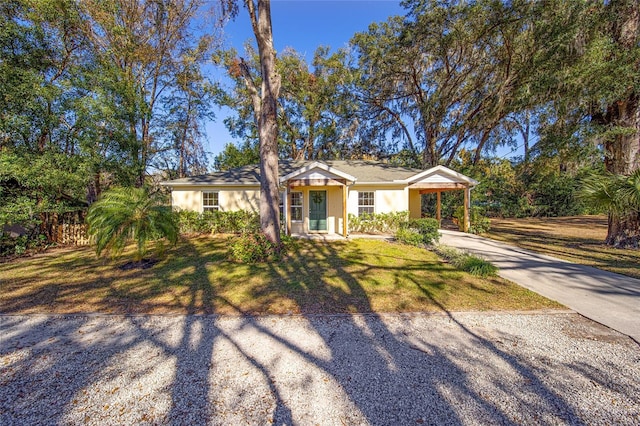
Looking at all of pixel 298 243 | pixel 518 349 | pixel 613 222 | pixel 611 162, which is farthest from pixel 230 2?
pixel 613 222

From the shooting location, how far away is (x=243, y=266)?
276 inches

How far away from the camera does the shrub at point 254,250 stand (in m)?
7.49

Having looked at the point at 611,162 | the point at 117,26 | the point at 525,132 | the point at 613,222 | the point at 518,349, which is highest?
the point at 117,26

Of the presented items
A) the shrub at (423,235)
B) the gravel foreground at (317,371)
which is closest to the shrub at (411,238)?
the shrub at (423,235)

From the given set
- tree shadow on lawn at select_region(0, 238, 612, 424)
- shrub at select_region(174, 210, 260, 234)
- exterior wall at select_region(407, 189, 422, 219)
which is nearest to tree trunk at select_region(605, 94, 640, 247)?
exterior wall at select_region(407, 189, 422, 219)

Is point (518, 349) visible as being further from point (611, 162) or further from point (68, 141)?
point (68, 141)

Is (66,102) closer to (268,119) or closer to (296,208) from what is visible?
(268,119)

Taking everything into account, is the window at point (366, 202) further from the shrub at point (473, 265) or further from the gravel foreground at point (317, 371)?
the gravel foreground at point (317, 371)

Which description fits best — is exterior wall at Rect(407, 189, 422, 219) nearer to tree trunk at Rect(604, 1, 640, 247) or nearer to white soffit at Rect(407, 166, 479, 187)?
white soffit at Rect(407, 166, 479, 187)

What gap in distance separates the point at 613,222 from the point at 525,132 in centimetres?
1639

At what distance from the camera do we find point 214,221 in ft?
40.9

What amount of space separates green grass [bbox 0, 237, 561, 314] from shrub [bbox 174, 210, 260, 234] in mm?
4447

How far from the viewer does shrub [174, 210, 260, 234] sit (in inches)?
491

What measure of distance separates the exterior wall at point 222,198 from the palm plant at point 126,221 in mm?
6119
